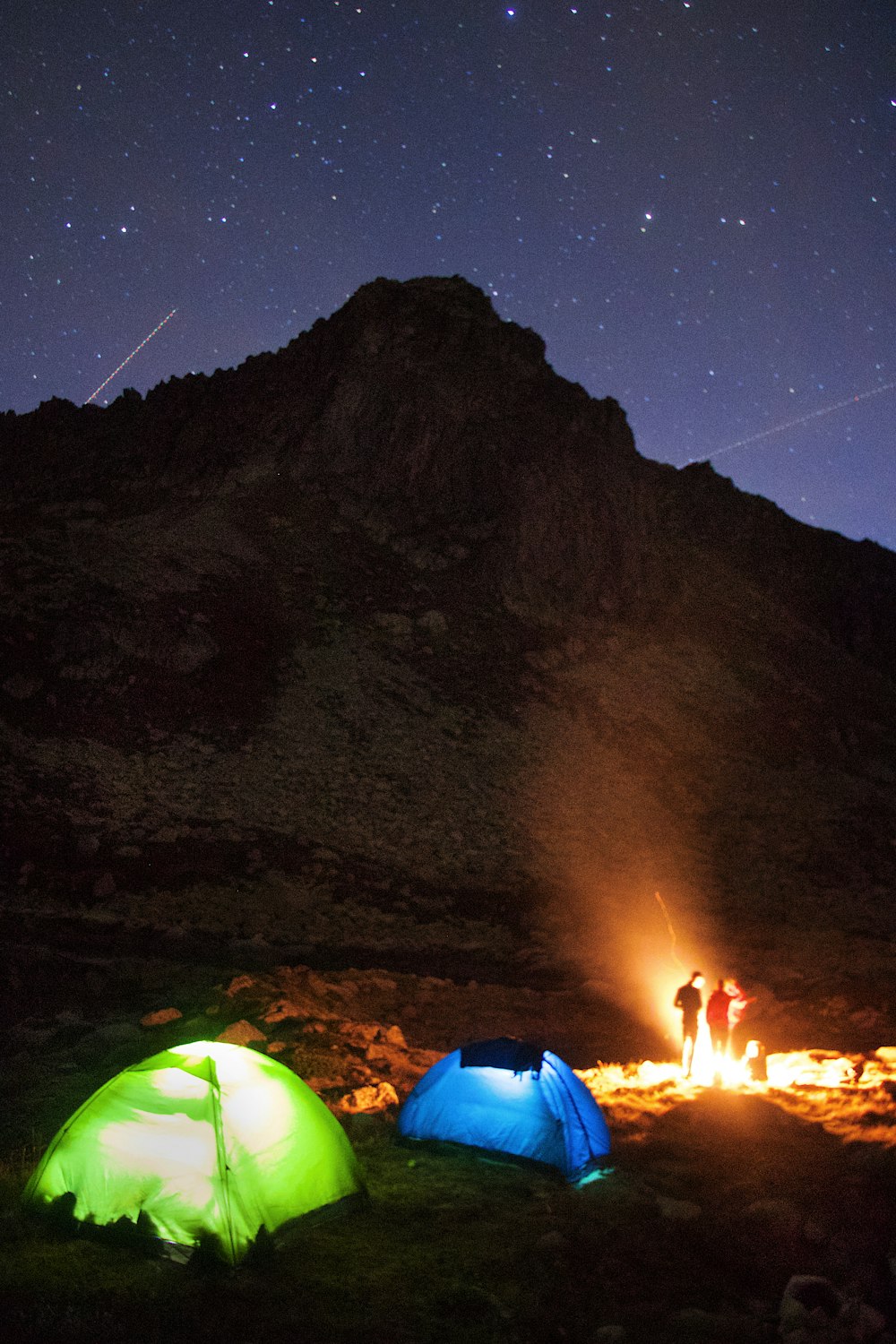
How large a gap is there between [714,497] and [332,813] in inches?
2055

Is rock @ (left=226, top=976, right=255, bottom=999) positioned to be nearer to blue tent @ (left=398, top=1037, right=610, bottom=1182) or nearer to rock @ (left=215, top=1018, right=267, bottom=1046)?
rock @ (left=215, top=1018, right=267, bottom=1046)

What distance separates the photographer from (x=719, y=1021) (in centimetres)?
1296

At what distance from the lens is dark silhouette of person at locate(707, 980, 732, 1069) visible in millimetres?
12922

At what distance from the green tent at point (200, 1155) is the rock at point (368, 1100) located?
7.21 feet

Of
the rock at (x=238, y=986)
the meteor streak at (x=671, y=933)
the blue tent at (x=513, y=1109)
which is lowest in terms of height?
the rock at (x=238, y=986)

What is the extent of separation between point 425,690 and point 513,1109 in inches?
938

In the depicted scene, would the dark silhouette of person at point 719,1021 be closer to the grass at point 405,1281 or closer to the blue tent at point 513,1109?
the blue tent at point 513,1109

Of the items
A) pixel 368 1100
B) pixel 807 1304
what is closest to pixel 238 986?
pixel 368 1100

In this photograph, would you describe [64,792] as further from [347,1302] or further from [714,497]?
[714,497]

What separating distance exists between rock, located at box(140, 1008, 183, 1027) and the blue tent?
4.72m

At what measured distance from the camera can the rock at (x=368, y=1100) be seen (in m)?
9.48

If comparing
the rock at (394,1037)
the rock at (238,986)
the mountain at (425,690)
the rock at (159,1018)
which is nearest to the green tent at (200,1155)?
the rock at (394,1037)

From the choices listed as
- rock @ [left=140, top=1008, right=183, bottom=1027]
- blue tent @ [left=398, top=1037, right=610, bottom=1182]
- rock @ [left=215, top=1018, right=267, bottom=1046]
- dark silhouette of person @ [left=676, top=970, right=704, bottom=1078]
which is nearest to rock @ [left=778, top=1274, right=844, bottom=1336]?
blue tent @ [left=398, top=1037, right=610, bottom=1182]

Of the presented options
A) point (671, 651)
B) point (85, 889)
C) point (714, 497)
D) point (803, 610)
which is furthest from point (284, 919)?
point (714, 497)
